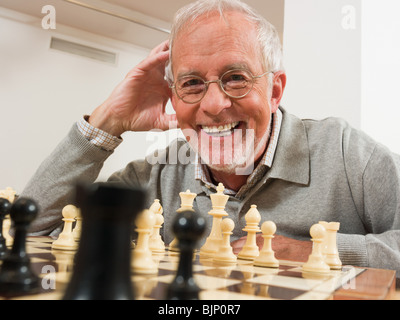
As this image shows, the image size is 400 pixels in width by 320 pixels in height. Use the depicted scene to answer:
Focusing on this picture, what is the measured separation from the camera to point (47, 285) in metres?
0.54

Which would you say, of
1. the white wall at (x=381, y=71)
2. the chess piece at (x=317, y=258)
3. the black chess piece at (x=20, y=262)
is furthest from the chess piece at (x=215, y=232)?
the white wall at (x=381, y=71)

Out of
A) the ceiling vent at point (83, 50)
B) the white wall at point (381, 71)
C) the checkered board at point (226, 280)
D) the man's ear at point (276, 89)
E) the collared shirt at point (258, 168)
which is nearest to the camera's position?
the checkered board at point (226, 280)

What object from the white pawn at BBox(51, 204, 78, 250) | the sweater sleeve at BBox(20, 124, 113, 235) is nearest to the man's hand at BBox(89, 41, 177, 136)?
the sweater sleeve at BBox(20, 124, 113, 235)

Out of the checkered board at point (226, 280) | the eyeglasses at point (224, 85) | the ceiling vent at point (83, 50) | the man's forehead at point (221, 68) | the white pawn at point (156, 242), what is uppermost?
the ceiling vent at point (83, 50)

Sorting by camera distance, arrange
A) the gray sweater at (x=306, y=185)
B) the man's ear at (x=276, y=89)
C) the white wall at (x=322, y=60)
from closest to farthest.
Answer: the gray sweater at (x=306, y=185) < the man's ear at (x=276, y=89) < the white wall at (x=322, y=60)

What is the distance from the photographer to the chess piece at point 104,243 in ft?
1.39

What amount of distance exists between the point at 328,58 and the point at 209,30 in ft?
4.04

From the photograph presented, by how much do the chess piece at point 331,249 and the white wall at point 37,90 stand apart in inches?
206

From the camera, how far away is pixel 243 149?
1.62 meters

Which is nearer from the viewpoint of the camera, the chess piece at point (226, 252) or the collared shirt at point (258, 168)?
the chess piece at point (226, 252)

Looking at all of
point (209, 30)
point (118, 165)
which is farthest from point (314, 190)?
point (118, 165)

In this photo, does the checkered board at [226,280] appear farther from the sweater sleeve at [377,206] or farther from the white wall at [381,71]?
the white wall at [381,71]
